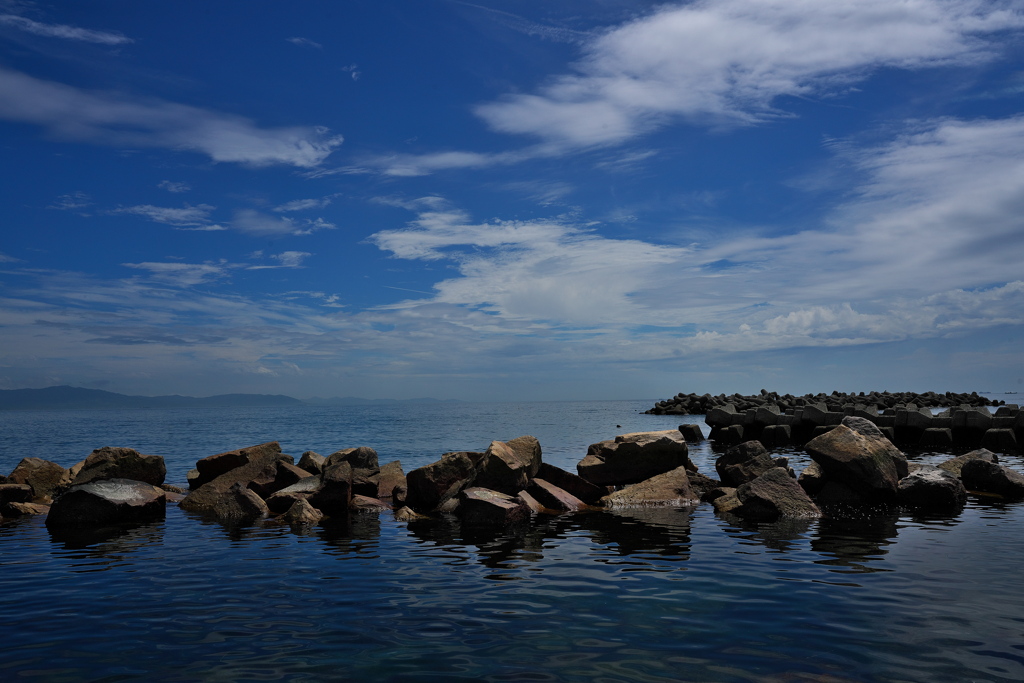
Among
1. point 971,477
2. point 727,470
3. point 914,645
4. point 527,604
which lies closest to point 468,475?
point 727,470

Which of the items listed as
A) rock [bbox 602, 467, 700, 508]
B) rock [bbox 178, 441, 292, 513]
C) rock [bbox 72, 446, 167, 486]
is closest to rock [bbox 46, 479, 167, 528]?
rock [bbox 178, 441, 292, 513]

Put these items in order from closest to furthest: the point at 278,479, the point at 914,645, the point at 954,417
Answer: the point at 914,645
the point at 278,479
the point at 954,417

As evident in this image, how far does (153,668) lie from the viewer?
7.38 m

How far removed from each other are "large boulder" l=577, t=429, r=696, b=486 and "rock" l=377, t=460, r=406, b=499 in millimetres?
6115

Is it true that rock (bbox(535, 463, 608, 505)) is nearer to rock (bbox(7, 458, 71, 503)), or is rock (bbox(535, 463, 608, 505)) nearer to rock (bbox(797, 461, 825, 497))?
rock (bbox(797, 461, 825, 497))

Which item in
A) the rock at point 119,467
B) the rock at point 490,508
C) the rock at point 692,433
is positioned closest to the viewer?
the rock at point 490,508

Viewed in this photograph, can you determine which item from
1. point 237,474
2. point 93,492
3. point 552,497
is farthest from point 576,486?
point 93,492

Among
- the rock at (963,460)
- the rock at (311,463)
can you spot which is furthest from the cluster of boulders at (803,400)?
the rock at (311,463)

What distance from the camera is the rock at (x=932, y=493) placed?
17.8 metres

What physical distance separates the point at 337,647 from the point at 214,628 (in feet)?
6.66

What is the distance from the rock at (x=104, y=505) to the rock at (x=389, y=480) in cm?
632

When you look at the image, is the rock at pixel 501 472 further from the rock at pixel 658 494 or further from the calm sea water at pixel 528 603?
the rock at pixel 658 494

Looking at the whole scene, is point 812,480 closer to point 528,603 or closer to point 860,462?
point 860,462

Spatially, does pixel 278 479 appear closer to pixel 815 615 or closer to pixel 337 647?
pixel 337 647
